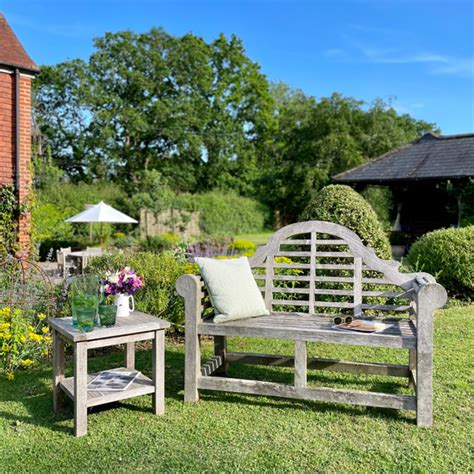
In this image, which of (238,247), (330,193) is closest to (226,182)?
(238,247)

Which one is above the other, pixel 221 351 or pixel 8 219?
pixel 8 219

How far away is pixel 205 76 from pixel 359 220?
25.8m

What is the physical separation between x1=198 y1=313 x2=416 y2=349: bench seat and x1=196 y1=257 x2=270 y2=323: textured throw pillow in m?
0.07

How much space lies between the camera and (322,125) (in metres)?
28.0

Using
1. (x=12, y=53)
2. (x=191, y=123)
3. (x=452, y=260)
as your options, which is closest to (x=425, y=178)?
(x=452, y=260)

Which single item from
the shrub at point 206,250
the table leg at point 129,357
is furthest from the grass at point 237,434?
the shrub at point 206,250

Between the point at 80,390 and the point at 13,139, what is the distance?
806 cm

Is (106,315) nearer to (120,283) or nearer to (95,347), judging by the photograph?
(95,347)

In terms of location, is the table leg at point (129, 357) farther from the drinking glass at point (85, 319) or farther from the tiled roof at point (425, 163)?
the tiled roof at point (425, 163)

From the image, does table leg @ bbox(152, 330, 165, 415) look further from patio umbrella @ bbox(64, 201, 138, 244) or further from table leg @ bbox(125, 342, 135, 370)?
patio umbrella @ bbox(64, 201, 138, 244)

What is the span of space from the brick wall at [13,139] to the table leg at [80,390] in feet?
24.1

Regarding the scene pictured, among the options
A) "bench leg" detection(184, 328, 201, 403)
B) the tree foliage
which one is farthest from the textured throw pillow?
the tree foliage

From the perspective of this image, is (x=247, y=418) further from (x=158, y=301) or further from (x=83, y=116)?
(x=83, y=116)

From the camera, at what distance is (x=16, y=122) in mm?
9703
